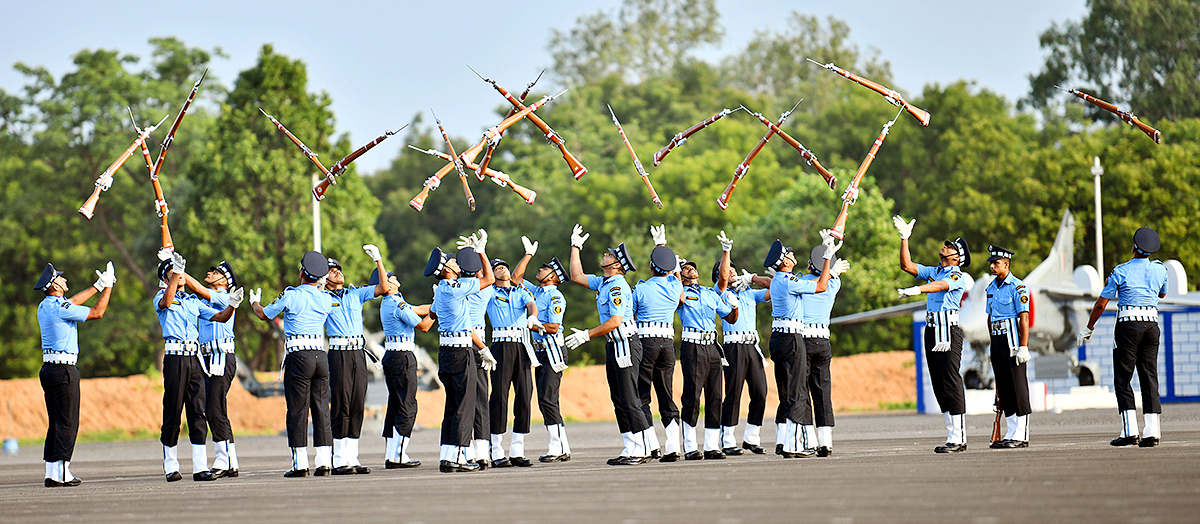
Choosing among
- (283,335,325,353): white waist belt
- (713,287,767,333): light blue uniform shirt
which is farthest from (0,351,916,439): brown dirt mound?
(283,335,325,353): white waist belt

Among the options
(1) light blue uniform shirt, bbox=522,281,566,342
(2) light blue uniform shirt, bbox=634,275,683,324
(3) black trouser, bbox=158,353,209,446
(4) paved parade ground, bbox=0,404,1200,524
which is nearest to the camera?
(4) paved parade ground, bbox=0,404,1200,524

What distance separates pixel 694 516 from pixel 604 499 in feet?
4.71

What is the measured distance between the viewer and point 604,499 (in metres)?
10.3

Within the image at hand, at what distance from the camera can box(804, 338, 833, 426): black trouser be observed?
1480cm

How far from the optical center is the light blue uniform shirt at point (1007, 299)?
14.9 meters

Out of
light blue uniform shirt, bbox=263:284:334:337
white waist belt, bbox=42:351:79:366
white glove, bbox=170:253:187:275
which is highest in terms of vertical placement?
white glove, bbox=170:253:187:275

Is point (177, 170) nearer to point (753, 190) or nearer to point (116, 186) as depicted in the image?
point (116, 186)

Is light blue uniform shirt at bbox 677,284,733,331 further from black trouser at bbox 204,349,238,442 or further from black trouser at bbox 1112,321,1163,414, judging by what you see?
black trouser at bbox 204,349,238,442

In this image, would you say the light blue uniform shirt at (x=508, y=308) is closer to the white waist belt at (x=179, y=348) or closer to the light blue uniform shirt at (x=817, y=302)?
the light blue uniform shirt at (x=817, y=302)

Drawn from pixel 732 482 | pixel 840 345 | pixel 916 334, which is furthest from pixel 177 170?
pixel 732 482

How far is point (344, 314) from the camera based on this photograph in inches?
567

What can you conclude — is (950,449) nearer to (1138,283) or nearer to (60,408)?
(1138,283)

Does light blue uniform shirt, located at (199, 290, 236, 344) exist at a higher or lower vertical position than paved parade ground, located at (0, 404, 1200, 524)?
higher

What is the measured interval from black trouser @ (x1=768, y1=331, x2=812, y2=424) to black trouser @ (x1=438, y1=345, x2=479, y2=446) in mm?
3161
